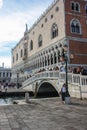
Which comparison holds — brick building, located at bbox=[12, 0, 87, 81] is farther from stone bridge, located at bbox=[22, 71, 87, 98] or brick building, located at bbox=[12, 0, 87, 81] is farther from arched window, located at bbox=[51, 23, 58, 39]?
stone bridge, located at bbox=[22, 71, 87, 98]

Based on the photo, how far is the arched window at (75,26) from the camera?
32188mm

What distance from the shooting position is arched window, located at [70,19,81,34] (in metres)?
32.2

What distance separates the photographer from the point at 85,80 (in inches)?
636

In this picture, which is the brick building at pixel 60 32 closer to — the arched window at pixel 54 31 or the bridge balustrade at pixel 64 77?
the arched window at pixel 54 31

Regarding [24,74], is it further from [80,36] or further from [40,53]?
[80,36]

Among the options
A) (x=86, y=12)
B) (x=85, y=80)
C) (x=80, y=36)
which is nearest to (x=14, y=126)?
(x=85, y=80)

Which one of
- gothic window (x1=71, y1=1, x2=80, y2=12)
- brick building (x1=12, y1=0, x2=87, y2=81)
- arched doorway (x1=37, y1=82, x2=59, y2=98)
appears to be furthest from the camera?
arched doorway (x1=37, y1=82, x2=59, y2=98)

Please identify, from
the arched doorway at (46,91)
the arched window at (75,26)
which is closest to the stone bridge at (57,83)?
the arched doorway at (46,91)

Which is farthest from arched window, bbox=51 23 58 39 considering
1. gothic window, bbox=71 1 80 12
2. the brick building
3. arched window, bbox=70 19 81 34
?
gothic window, bbox=71 1 80 12

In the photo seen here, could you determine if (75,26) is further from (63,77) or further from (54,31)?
(63,77)

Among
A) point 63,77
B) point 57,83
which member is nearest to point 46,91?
point 57,83

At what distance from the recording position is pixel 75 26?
32.5 metres

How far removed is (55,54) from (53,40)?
2.59m

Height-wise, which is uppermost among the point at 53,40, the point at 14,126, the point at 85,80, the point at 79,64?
the point at 53,40
